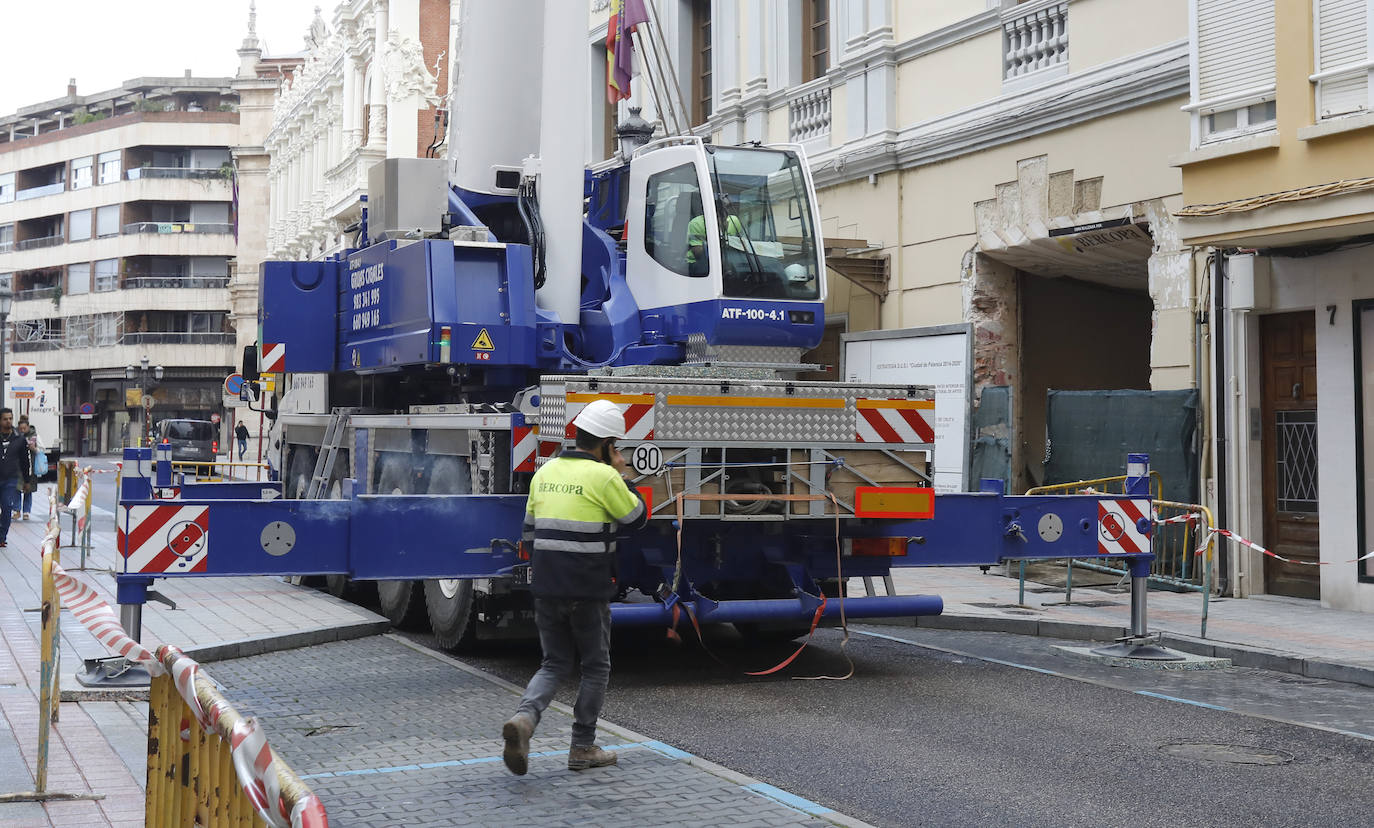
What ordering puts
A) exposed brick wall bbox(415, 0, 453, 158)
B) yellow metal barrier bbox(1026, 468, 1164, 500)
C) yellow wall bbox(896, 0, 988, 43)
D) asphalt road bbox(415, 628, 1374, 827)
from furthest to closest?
exposed brick wall bbox(415, 0, 453, 158), yellow wall bbox(896, 0, 988, 43), yellow metal barrier bbox(1026, 468, 1164, 500), asphalt road bbox(415, 628, 1374, 827)

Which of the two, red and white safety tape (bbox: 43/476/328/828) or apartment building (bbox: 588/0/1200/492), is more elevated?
apartment building (bbox: 588/0/1200/492)

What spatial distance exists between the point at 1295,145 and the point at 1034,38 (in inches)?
182

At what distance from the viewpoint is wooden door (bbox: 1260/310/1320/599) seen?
13.6m

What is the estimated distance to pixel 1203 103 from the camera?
1295 centimetres

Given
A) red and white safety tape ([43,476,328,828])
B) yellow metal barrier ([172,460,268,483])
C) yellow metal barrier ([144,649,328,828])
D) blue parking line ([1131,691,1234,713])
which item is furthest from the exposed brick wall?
yellow metal barrier ([144,649,328,828])

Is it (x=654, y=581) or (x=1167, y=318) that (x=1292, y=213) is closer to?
(x=1167, y=318)

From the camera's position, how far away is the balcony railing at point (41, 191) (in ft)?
270

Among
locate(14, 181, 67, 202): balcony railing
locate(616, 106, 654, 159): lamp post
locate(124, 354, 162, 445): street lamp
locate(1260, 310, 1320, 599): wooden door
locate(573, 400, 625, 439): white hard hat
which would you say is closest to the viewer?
locate(573, 400, 625, 439): white hard hat

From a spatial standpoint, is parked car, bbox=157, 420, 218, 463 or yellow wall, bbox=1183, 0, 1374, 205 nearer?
yellow wall, bbox=1183, 0, 1374, 205

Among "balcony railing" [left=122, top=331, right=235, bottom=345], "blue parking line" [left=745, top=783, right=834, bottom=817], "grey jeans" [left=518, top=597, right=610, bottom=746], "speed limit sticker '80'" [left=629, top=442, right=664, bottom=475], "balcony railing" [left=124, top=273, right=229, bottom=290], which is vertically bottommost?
"blue parking line" [left=745, top=783, right=834, bottom=817]

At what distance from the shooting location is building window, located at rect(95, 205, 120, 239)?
77.8 meters

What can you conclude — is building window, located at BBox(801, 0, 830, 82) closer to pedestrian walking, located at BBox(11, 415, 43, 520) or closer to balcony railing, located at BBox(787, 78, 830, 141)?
balcony railing, located at BBox(787, 78, 830, 141)

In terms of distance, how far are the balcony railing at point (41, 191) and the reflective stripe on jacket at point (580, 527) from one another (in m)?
83.6

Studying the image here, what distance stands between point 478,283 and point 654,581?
2810 millimetres
